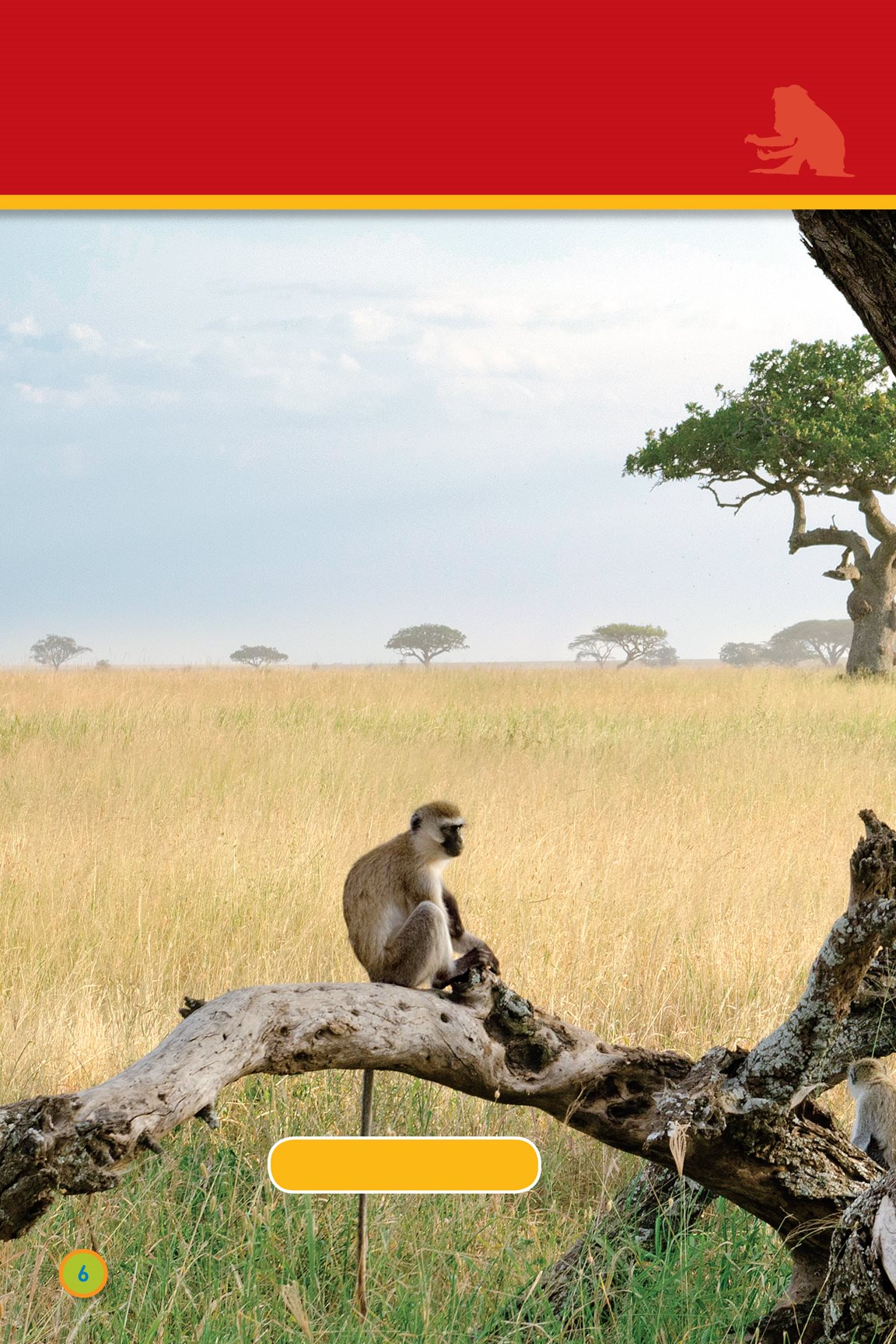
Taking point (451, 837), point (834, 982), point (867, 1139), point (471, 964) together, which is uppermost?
point (451, 837)

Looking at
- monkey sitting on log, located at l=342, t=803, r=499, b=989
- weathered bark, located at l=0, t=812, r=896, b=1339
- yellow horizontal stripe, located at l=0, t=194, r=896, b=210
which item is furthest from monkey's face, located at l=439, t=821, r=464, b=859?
yellow horizontal stripe, located at l=0, t=194, r=896, b=210

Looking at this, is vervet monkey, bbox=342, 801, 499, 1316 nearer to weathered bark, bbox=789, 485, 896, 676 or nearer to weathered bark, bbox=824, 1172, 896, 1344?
weathered bark, bbox=824, 1172, 896, 1344

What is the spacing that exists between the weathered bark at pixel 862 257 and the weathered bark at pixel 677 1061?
1234 mm

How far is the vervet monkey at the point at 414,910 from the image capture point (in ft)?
11.0

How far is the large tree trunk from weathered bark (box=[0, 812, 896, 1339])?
18.0 metres

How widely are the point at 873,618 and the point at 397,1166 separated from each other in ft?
65.0

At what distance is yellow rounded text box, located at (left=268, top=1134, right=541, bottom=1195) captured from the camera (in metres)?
2.25

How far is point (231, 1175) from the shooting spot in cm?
354

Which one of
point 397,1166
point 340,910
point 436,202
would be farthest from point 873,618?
Result: point 436,202

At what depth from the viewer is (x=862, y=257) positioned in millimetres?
2516

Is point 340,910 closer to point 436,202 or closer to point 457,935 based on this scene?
point 457,935
